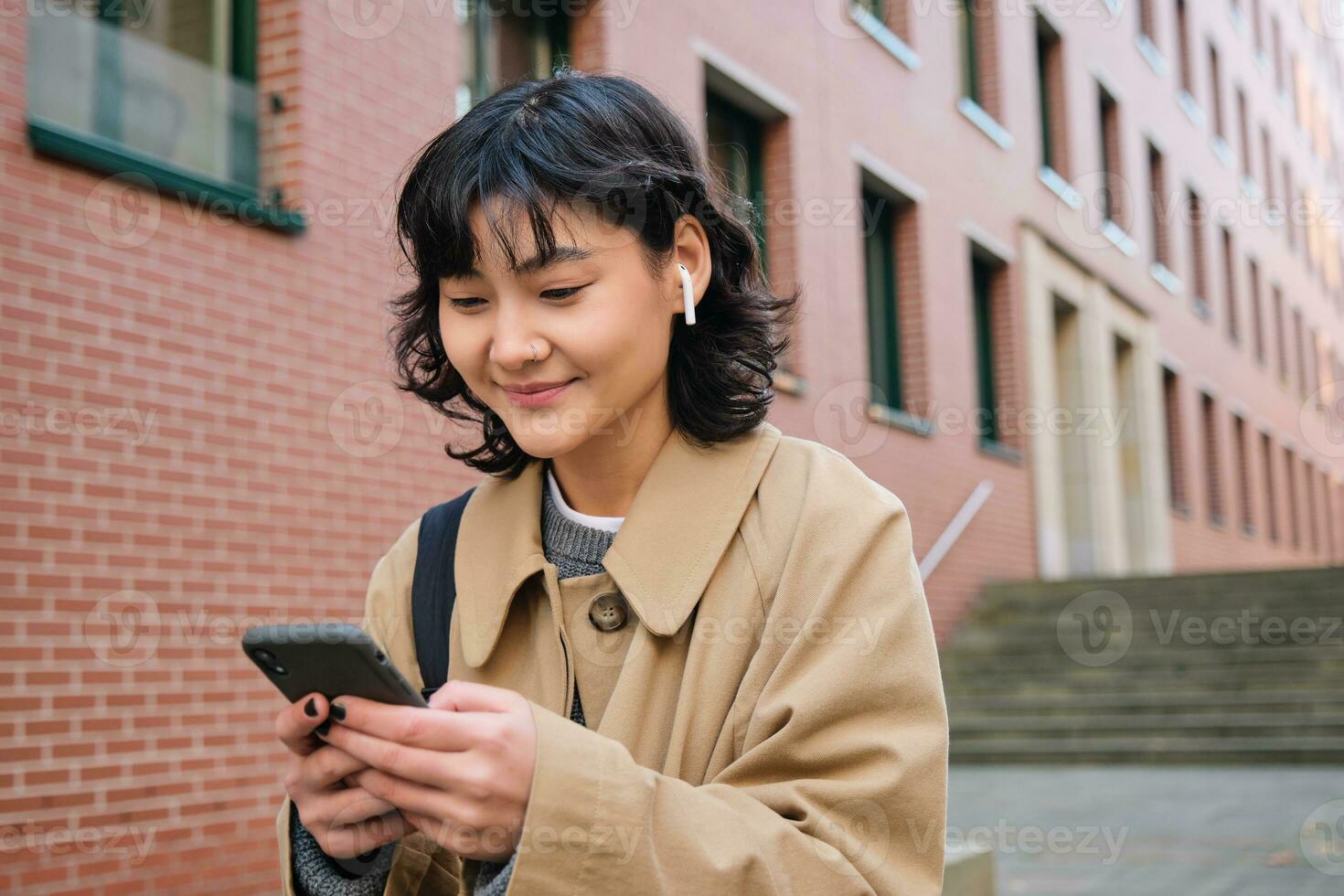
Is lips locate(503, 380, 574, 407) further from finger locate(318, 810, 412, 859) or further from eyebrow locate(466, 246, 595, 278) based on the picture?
finger locate(318, 810, 412, 859)

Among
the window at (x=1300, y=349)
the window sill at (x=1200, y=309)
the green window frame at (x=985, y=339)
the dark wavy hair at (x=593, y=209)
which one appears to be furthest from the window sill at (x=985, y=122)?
the window at (x=1300, y=349)

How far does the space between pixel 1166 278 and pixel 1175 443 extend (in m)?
2.77

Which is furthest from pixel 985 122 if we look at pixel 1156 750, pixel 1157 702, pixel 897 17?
pixel 1156 750

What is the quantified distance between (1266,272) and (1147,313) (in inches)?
431

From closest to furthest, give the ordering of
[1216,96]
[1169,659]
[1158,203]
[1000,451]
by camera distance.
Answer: [1169,659] < [1000,451] < [1158,203] < [1216,96]

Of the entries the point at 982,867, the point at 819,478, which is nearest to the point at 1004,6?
the point at 982,867

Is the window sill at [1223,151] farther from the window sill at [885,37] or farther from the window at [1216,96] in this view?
the window sill at [885,37]

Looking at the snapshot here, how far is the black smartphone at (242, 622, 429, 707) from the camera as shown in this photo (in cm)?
149

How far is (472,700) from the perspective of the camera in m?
1.51

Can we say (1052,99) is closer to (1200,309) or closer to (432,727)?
(1200,309)

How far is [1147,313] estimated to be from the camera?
71.6 ft

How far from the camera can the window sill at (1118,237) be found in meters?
20.4

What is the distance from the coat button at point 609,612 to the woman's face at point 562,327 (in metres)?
0.21

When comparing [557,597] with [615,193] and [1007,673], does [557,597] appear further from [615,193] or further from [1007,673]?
[1007,673]
